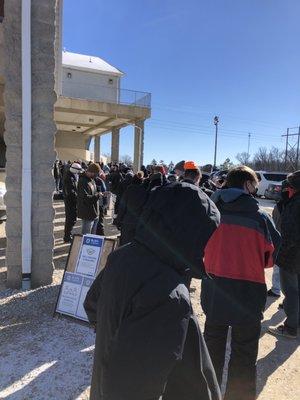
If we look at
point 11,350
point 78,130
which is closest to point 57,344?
point 11,350

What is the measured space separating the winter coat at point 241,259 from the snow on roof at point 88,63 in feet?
90.8

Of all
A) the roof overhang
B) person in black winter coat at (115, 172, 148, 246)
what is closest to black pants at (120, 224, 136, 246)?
person in black winter coat at (115, 172, 148, 246)

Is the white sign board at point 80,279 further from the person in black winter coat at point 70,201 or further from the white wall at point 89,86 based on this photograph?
the white wall at point 89,86

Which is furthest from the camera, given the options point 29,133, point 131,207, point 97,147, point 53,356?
point 97,147

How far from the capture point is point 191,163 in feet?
16.6

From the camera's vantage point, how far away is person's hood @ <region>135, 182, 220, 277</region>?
161 cm

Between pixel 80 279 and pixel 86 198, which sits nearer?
pixel 80 279

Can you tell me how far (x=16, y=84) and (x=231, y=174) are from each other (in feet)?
11.4

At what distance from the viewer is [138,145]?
79.8 feet

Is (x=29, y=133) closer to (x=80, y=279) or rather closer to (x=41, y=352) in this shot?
(x=80, y=279)

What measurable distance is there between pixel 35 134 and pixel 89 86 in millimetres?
22490

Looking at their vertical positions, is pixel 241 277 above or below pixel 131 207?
below

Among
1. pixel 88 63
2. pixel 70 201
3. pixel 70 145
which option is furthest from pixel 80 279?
pixel 70 145

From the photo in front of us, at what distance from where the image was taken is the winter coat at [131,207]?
15.5ft
